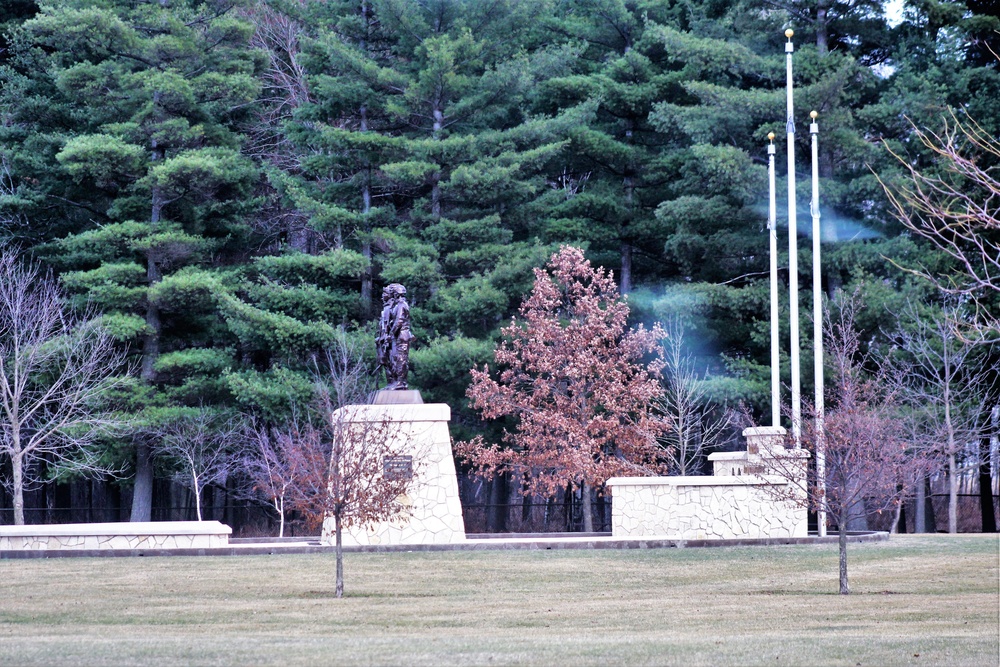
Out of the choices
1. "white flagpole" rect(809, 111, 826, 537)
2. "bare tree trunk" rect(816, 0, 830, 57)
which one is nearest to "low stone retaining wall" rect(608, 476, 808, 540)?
"white flagpole" rect(809, 111, 826, 537)

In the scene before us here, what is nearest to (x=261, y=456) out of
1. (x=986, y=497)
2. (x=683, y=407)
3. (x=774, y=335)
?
(x=683, y=407)

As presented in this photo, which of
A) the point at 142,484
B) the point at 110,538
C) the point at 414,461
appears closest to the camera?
the point at 110,538

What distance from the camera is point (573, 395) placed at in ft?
100

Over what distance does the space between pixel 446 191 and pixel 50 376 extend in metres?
11.0

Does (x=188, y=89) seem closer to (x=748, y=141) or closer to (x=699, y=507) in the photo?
(x=748, y=141)

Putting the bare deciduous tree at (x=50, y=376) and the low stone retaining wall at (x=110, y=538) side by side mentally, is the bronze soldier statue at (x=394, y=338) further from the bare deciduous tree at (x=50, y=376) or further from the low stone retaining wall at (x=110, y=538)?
the bare deciduous tree at (x=50, y=376)

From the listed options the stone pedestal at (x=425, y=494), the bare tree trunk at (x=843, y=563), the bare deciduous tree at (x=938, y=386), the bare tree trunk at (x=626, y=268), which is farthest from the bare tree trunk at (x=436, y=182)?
the bare tree trunk at (x=843, y=563)

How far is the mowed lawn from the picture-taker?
35.8ft

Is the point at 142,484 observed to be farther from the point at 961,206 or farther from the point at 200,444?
the point at 961,206

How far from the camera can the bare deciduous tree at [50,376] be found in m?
30.5

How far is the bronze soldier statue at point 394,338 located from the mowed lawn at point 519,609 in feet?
12.7

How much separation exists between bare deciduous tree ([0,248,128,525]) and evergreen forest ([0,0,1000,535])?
43 centimetres

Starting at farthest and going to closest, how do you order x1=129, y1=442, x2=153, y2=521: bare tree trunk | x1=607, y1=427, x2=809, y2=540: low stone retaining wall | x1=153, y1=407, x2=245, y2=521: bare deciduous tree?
1. x1=129, y1=442, x2=153, y2=521: bare tree trunk
2. x1=153, y1=407, x2=245, y2=521: bare deciduous tree
3. x1=607, y1=427, x2=809, y2=540: low stone retaining wall

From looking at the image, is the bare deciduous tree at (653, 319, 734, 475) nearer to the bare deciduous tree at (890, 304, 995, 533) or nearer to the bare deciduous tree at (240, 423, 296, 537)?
the bare deciduous tree at (890, 304, 995, 533)
